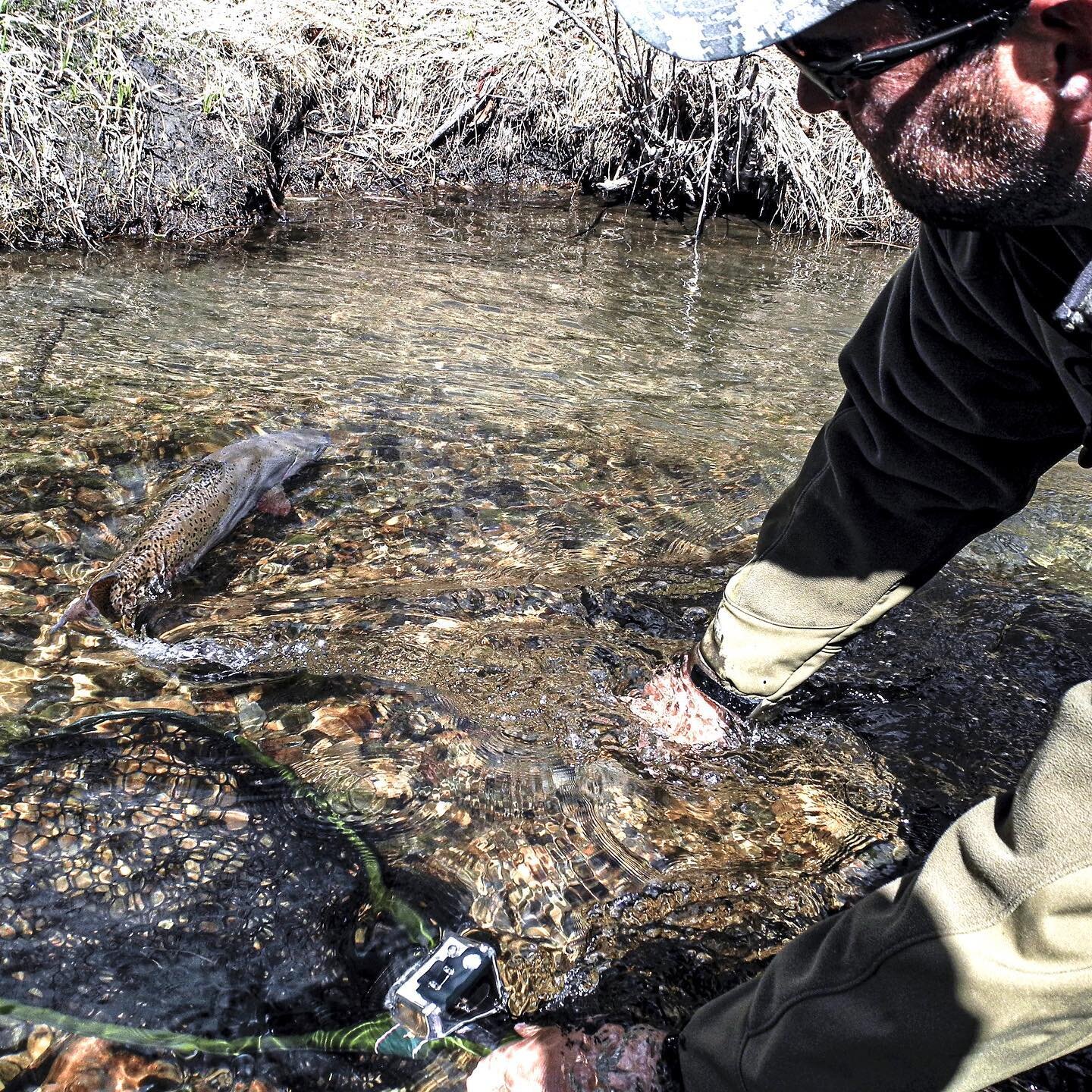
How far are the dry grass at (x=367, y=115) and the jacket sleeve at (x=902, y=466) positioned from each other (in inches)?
268

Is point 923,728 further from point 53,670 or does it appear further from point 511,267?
point 511,267

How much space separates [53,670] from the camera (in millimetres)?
3021

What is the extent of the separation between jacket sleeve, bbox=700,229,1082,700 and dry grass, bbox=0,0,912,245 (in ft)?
22.3

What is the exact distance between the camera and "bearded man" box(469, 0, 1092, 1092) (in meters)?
1.40

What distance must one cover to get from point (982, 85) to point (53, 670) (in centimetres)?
282

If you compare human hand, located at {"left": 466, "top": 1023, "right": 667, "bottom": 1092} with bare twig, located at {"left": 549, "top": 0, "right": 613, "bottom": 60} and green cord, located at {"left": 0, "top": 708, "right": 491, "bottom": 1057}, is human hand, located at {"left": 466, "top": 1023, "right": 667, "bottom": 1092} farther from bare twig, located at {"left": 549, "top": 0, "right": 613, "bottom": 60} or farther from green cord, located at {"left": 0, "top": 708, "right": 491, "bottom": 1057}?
bare twig, located at {"left": 549, "top": 0, "right": 613, "bottom": 60}

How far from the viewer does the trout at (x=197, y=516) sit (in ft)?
10.8

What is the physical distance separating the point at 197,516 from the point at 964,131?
3120mm

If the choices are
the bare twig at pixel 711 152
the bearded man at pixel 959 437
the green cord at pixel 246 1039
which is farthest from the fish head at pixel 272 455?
the bare twig at pixel 711 152

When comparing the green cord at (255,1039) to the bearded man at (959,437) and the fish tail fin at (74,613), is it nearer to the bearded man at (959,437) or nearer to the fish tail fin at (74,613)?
the bearded man at (959,437)

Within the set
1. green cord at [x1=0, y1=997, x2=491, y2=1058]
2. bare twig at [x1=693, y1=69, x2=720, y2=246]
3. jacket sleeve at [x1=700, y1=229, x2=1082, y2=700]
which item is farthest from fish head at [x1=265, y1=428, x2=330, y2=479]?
bare twig at [x1=693, y1=69, x2=720, y2=246]

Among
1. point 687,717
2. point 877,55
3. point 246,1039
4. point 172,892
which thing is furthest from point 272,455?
point 877,55

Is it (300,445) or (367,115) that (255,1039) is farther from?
(367,115)

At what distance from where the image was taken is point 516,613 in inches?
135
